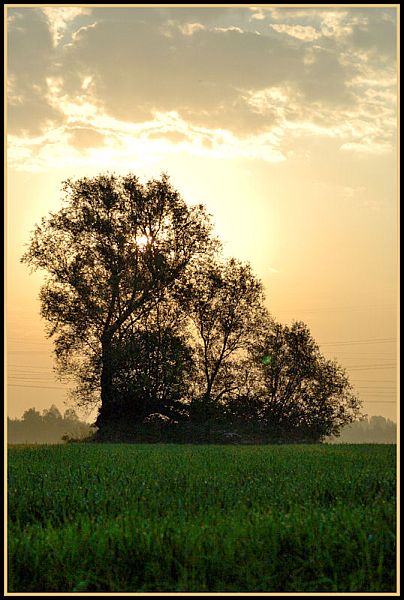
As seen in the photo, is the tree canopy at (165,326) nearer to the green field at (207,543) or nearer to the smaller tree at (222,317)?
the smaller tree at (222,317)

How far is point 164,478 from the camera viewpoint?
11.0m

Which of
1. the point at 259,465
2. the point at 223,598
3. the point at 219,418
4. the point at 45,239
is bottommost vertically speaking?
the point at 219,418

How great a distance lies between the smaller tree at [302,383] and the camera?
3984 centimetres

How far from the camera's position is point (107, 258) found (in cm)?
3866

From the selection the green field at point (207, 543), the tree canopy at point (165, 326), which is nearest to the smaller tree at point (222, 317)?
the tree canopy at point (165, 326)

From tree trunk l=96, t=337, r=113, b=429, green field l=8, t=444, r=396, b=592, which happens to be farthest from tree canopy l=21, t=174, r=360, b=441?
green field l=8, t=444, r=396, b=592

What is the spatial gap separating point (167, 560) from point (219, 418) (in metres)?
33.7

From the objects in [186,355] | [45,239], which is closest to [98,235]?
[45,239]

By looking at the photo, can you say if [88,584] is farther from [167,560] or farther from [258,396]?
[258,396]

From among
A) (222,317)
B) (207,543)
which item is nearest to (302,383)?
(222,317)

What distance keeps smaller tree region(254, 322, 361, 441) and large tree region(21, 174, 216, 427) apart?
8.09 metres

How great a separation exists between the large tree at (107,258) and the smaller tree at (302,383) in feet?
26.6

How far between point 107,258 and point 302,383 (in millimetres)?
15359

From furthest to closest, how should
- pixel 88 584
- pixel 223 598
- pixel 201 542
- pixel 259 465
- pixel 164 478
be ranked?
pixel 259 465 < pixel 164 478 < pixel 201 542 < pixel 88 584 < pixel 223 598
